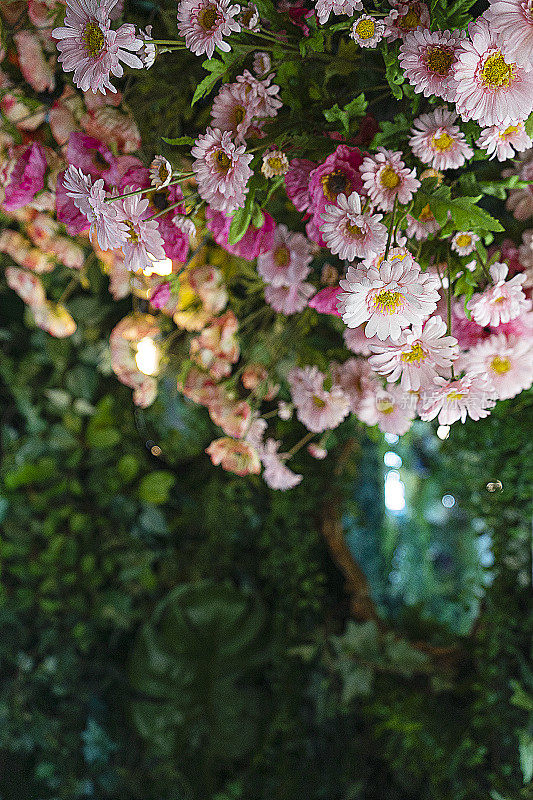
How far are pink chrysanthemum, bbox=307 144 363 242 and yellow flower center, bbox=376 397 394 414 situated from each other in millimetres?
237

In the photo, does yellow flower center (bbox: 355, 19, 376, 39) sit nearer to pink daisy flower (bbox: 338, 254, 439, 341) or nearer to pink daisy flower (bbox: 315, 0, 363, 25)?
pink daisy flower (bbox: 315, 0, 363, 25)

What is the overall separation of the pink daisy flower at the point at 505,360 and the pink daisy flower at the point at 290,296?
23 cm

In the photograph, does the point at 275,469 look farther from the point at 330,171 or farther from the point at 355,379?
the point at 330,171

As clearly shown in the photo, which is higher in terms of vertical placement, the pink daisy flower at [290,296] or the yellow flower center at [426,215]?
the yellow flower center at [426,215]

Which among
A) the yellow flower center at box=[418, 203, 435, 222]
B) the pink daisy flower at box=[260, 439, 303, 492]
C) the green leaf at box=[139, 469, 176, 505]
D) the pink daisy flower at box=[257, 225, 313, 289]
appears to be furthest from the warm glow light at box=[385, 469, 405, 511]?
the yellow flower center at box=[418, 203, 435, 222]

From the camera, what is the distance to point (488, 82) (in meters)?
0.49

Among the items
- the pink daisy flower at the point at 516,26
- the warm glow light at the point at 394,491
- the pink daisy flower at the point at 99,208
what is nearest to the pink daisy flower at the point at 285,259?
the pink daisy flower at the point at 99,208

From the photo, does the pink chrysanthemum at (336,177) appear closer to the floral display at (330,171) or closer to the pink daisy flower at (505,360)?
the floral display at (330,171)

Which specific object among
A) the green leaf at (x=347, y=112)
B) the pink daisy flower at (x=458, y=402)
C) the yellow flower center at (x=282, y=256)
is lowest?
the pink daisy flower at (x=458, y=402)

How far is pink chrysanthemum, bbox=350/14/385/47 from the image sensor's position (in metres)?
0.53

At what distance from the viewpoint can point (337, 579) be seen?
161 cm

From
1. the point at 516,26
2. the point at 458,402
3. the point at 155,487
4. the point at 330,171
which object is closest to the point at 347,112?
the point at 330,171

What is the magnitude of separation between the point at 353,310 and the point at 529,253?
0.31m

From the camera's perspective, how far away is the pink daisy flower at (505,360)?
66cm
